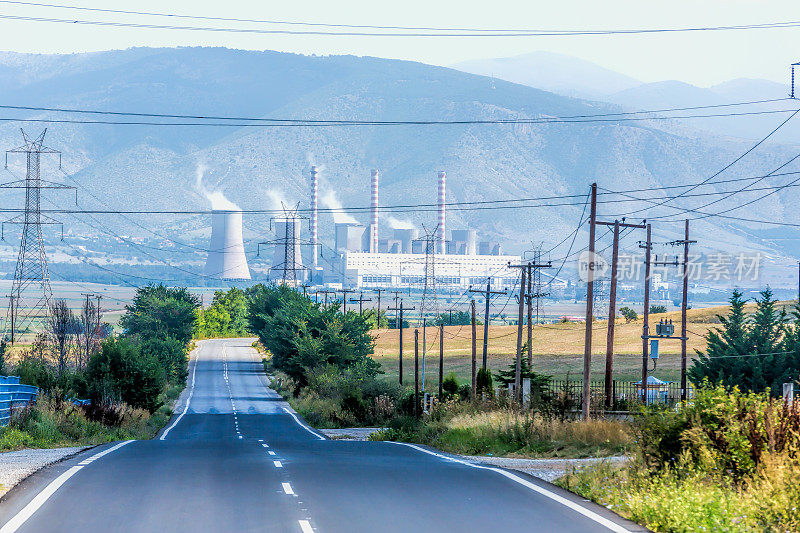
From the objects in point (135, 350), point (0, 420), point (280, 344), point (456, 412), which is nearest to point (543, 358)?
point (280, 344)

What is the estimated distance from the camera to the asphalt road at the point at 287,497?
12867 millimetres

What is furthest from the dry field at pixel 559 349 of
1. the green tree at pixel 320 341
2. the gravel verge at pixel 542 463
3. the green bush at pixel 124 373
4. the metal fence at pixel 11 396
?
the gravel verge at pixel 542 463

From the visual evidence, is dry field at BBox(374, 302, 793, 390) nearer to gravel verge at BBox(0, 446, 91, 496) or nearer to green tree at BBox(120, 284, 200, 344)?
green tree at BBox(120, 284, 200, 344)

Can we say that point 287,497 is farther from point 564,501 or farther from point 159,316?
point 159,316

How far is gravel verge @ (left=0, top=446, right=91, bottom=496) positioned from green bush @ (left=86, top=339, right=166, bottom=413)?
1273 inches

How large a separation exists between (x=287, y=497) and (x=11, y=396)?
21.9 metres

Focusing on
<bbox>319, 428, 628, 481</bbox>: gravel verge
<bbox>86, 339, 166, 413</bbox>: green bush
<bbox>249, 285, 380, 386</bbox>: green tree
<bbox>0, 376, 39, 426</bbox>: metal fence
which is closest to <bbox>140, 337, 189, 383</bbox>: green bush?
<bbox>249, 285, 380, 386</bbox>: green tree

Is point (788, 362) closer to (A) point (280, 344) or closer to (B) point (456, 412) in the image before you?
(B) point (456, 412)

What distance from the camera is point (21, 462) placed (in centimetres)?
2084

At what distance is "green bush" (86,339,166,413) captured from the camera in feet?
191

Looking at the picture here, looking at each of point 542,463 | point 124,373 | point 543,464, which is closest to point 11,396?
point 542,463

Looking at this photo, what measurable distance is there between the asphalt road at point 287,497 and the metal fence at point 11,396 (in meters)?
8.28

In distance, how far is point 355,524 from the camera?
12.8 m

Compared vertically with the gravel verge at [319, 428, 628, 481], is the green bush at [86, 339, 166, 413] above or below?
below
